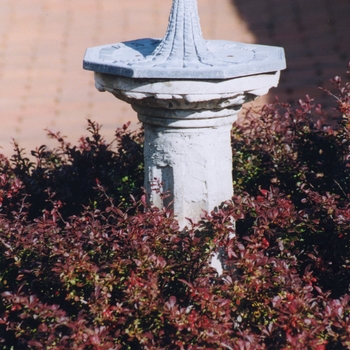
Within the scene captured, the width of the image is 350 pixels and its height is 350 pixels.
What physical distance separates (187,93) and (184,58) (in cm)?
21

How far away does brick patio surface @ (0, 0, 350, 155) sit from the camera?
19.4 ft

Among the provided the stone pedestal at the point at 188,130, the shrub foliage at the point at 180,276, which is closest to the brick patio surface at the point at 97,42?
the shrub foliage at the point at 180,276

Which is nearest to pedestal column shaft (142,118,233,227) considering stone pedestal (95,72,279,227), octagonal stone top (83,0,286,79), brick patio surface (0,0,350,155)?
stone pedestal (95,72,279,227)

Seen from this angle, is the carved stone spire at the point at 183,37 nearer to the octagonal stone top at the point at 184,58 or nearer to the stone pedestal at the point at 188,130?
the octagonal stone top at the point at 184,58

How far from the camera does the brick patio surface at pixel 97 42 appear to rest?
19.4 ft

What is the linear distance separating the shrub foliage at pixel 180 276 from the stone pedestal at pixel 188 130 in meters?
0.12

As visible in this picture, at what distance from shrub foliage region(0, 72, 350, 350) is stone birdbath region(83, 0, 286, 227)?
15cm

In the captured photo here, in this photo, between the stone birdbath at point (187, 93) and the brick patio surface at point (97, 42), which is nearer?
the stone birdbath at point (187, 93)

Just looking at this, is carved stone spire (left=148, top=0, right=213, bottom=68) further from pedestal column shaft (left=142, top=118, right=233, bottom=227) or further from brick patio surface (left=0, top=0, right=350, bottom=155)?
brick patio surface (left=0, top=0, right=350, bottom=155)

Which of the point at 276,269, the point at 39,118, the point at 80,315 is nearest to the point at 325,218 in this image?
the point at 276,269

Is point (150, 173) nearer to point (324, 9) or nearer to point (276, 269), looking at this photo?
point (276, 269)

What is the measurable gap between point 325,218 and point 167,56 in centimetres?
98

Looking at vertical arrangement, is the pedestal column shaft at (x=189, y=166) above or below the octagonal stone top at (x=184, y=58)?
below

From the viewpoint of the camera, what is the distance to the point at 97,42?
7.16 meters
